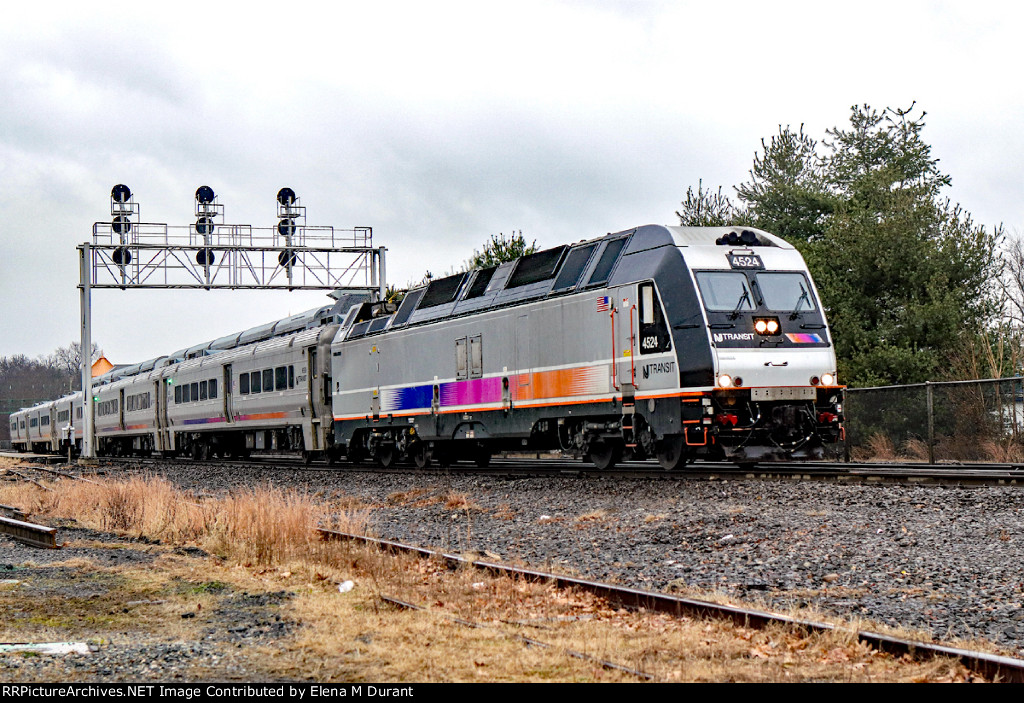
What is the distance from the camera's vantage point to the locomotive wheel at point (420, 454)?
2319cm

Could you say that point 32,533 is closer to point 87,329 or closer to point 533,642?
point 533,642

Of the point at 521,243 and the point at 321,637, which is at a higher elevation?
the point at 521,243

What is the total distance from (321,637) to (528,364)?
12078 mm

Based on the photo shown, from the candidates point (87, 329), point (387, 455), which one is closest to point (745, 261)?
point (387, 455)

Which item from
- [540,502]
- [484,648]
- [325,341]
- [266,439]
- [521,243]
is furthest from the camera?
[521,243]

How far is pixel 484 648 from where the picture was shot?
6426 mm

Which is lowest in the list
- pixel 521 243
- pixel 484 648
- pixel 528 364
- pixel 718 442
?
pixel 484 648

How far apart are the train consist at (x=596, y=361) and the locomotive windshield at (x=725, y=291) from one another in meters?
0.02

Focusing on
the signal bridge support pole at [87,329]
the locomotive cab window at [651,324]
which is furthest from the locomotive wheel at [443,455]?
the signal bridge support pole at [87,329]

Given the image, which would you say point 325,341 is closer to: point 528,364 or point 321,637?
point 528,364

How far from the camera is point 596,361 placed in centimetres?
1692

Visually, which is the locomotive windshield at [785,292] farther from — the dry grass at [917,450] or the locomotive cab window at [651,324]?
the dry grass at [917,450]
